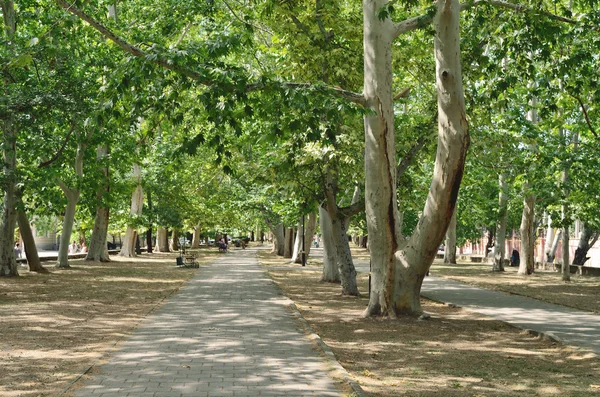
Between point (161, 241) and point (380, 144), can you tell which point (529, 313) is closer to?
point (380, 144)

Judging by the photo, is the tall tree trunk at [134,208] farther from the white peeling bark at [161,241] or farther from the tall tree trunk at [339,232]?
the tall tree trunk at [339,232]

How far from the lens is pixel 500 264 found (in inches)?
1362

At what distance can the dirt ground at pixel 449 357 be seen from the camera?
Result: 7.71m

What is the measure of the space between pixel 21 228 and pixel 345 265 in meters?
12.4

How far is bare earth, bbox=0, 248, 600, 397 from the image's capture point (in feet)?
25.6

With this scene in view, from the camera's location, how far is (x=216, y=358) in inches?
352

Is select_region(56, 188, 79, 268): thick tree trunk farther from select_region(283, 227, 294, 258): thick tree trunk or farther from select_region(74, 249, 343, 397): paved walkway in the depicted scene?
select_region(283, 227, 294, 258): thick tree trunk

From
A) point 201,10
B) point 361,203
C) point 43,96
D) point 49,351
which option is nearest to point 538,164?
point 361,203

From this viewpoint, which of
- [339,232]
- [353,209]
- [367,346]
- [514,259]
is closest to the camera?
[367,346]

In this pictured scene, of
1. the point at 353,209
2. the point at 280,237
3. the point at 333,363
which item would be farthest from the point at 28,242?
the point at 280,237

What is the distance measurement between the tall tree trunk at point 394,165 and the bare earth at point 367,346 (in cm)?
82

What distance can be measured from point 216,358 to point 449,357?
10.4 feet

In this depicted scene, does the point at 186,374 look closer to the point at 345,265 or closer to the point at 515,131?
the point at 345,265

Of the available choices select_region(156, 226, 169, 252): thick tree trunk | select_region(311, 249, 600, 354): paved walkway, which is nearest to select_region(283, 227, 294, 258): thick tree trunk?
select_region(156, 226, 169, 252): thick tree trunk
